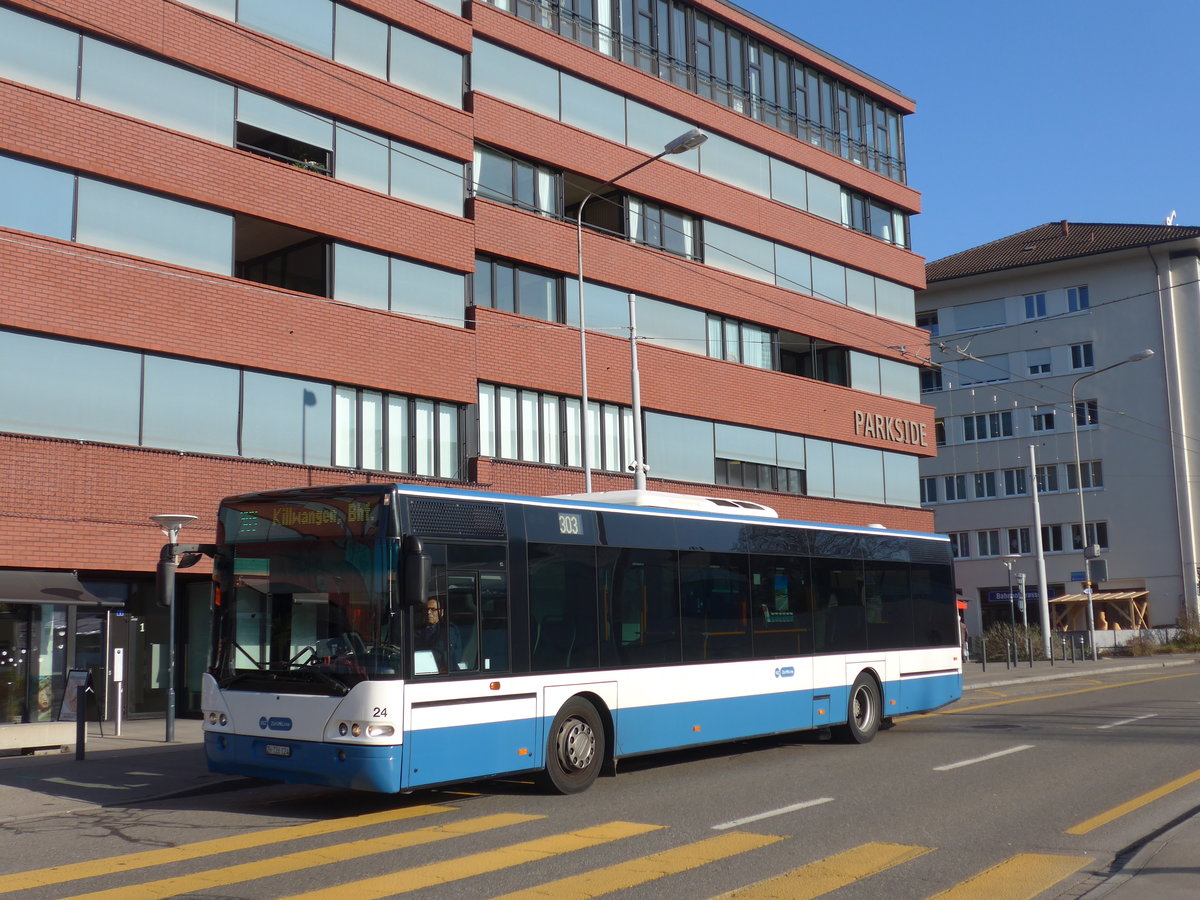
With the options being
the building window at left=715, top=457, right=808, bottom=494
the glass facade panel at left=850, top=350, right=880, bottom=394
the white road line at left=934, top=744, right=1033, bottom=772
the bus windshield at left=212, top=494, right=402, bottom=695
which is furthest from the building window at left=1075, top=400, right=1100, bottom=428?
the bus windshield at left=212, top=494, right=402, bottom=695

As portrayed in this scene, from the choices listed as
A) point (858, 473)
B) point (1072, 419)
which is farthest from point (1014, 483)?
point (858, 473)

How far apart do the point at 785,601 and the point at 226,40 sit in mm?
15370

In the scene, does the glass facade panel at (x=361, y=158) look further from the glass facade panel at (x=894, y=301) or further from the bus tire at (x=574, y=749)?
the glass facade panel at (x=894, y=301)

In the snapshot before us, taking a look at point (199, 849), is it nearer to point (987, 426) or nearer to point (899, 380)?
point (899, 380)

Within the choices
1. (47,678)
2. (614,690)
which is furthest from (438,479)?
(614,690)

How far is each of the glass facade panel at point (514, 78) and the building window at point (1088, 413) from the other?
41598 mm

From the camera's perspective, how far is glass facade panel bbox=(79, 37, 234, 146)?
20.7 metres

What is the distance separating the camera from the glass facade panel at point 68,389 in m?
19.1

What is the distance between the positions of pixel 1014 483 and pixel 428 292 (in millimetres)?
46334

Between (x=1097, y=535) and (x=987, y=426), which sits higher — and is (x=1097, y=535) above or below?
below

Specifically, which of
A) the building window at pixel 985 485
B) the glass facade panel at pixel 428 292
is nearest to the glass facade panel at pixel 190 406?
the glass facade panel at pixel 428 292

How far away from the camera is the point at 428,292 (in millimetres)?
25609

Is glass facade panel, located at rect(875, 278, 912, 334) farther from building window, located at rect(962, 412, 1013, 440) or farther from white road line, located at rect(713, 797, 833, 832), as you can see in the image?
white road line, located at rect(713, 797, 833, 832)

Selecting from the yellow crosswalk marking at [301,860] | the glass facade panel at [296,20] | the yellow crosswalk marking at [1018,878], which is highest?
the glass facade panel at [296,20]
